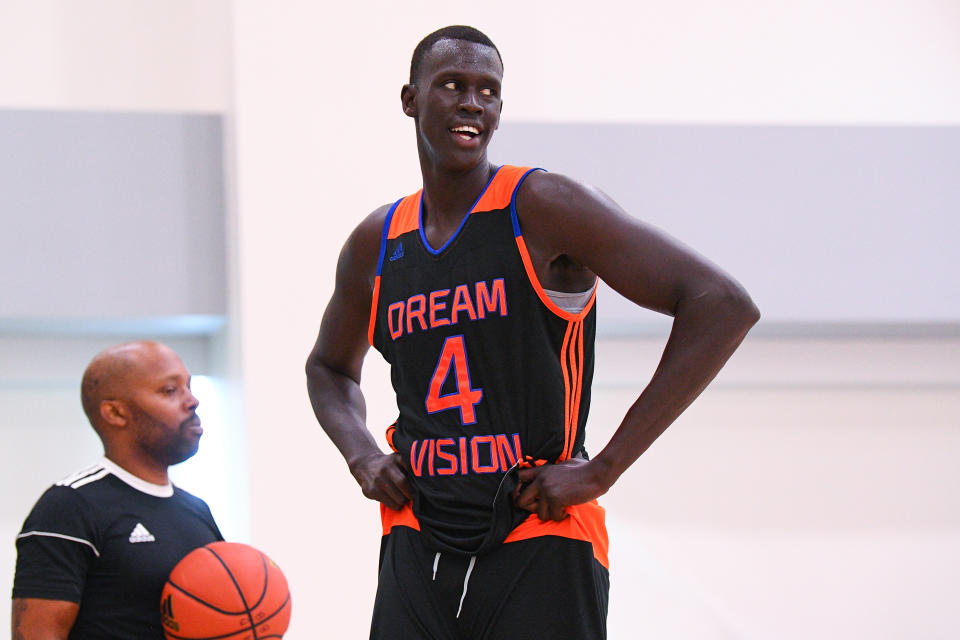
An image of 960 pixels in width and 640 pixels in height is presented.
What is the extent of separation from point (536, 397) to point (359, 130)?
2.87 metres

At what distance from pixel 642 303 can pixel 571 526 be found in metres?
0.43

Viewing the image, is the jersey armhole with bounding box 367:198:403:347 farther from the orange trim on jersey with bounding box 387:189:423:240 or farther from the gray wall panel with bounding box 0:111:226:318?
the gray wall panel with bounding box 0:111:226:318

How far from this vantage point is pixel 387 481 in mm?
2195

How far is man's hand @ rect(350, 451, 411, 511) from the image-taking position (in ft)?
7.14

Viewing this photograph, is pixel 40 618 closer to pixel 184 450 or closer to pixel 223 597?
pixel 223 597

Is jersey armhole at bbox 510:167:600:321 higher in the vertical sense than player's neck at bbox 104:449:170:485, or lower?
higher

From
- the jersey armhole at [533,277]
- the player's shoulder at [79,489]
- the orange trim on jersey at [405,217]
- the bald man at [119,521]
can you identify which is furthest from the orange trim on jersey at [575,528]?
the player's shoulder at [79,489]

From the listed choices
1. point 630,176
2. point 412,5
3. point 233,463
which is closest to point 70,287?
point 233,463

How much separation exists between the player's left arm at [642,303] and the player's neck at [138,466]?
2.71 ft

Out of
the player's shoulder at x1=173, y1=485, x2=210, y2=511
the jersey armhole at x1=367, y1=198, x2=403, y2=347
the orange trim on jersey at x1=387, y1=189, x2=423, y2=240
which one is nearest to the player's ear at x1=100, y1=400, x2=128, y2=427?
the player's shoulder at x1=173, y1=485, x2=210, y2=511

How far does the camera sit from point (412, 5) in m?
4.84

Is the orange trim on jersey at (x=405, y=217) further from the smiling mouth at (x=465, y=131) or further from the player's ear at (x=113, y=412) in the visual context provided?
the player's ear at (x=113, y=412)

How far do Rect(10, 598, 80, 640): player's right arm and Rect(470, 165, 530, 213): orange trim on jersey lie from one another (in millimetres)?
1084

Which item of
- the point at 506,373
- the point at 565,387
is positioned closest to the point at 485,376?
the point at 506,373
